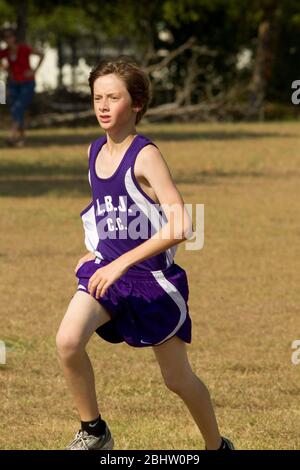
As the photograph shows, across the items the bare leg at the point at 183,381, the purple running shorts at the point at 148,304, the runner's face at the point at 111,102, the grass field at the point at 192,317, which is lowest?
the grass field at the point at 192,317

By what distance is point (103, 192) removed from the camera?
234 inches

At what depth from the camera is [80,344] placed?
578 cm

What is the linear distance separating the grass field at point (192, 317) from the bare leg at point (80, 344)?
0.69 m

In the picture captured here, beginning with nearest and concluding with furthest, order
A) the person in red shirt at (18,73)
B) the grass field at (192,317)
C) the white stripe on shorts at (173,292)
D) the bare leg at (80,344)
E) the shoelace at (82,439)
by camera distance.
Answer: the bare leg at (80,344) → the white stripe on shorts at (173,292) → the shoelace at (82,439) → the grass field at (192,317) → the person in red shirt at (18,73)

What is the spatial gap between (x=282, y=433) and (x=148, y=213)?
1.64 meters

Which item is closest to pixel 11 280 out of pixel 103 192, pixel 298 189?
pixel 103 192

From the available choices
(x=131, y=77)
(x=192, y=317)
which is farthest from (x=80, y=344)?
(x=192, y=317)

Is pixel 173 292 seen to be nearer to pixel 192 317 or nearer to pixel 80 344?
pixel 80 344

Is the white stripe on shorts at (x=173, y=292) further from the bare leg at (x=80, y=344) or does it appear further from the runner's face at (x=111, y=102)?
the runner's face at (x=111, y=102)

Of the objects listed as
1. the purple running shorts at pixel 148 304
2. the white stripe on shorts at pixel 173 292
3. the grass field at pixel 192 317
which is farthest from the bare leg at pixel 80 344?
the grass field at pixel 192 317

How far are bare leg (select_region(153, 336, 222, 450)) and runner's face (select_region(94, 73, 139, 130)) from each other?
984mm

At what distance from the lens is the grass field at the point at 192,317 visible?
7.11 meters

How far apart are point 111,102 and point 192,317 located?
4.58 m

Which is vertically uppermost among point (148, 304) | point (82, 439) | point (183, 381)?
point (148, 304)
